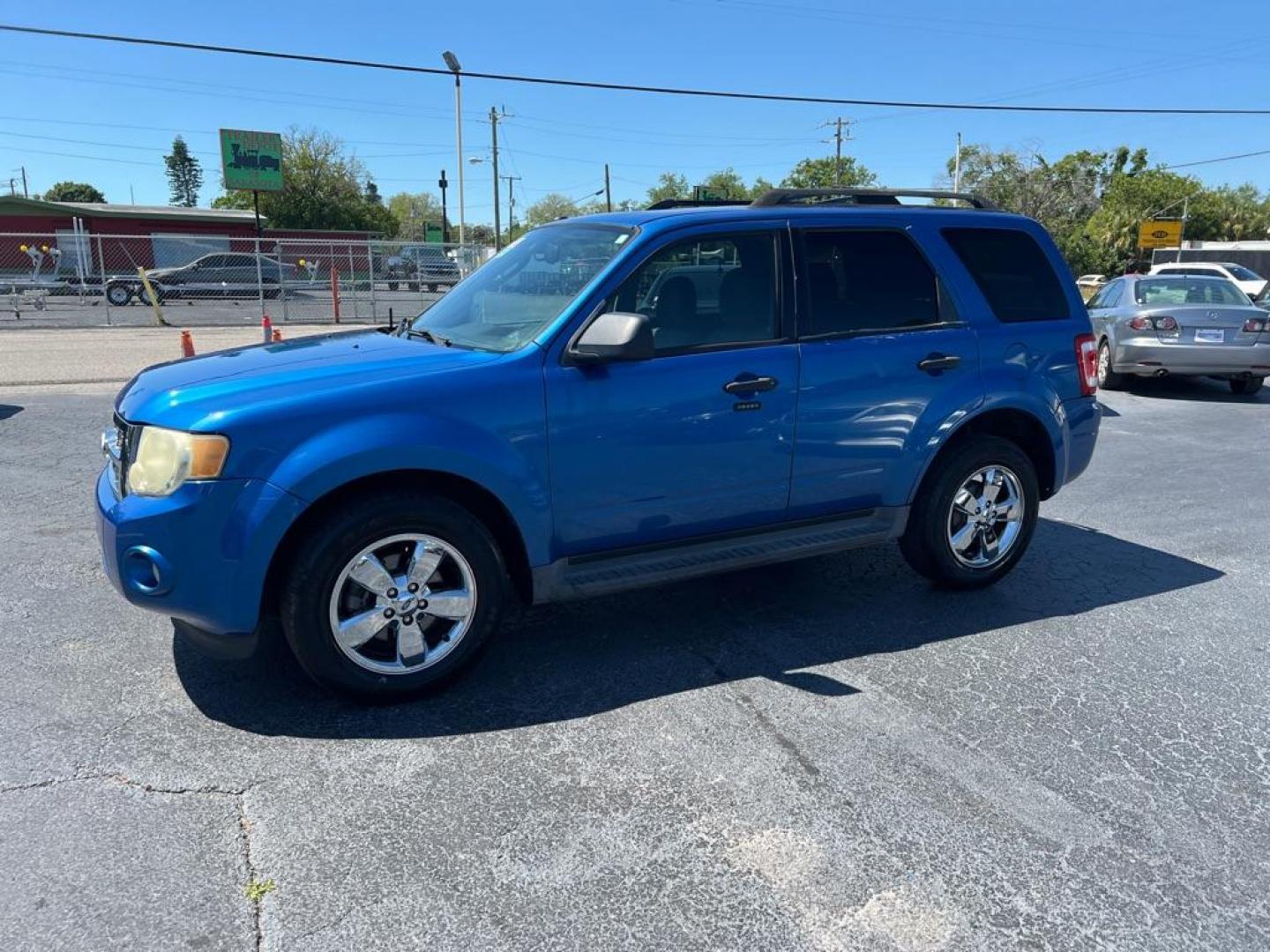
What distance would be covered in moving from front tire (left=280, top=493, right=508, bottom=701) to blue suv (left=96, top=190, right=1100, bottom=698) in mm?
11

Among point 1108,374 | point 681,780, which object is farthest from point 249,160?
point 681,780

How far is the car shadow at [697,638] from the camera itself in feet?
11.6

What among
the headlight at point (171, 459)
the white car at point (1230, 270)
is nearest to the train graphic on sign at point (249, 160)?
the white car at point (1230, 270)

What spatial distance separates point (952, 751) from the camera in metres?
3.29

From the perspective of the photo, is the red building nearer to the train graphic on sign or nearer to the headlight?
the train graphic on sign

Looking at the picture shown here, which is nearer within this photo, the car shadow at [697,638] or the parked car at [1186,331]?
the car shadow at [697,638]

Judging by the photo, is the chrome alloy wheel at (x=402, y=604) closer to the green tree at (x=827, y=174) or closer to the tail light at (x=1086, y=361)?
the tail light at (x=1086, y=361)

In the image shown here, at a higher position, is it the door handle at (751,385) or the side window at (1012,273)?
the side window at (1012,273)

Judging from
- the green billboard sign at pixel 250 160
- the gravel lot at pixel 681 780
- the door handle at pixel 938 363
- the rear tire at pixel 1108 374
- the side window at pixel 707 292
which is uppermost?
the green billboard sign at pixel 250 160

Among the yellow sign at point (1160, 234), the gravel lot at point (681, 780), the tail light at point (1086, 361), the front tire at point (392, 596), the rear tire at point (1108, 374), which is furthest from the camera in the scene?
the yellow sign at point (1160, 234)

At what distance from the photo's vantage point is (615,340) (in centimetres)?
352

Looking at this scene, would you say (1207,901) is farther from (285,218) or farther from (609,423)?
(285,218)

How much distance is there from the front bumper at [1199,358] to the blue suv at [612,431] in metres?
7.37

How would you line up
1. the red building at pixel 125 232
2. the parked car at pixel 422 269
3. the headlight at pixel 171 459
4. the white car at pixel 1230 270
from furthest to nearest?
the red building at pixel 125 232, the parked car at pixel 422 269, the white car at pixel 1230 270, the headlight at pixel 171 459
